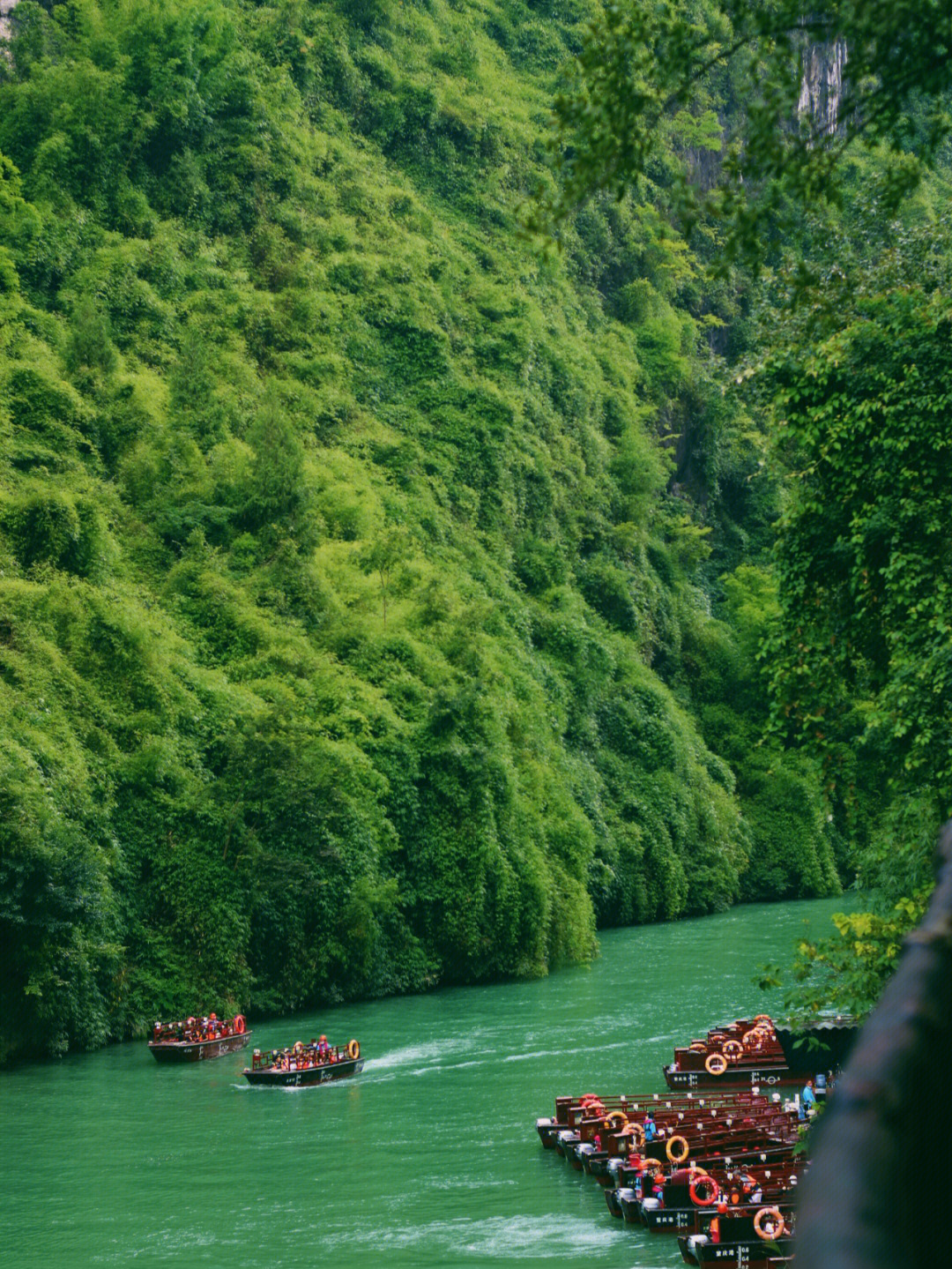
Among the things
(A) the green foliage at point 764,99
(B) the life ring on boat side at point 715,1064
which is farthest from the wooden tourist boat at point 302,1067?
(A) the green foliage at point 764,99

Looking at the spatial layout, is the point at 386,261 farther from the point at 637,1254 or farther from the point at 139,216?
the point at 637,1254

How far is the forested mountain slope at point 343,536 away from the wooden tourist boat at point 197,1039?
1289mm

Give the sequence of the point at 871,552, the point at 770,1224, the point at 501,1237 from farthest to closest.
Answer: the point at 871,552 < the point at 501,1237 < the point at 770,1224

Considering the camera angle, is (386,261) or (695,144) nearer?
(386,261)

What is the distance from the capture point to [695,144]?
70375 mm

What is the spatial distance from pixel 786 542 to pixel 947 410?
2.12 m

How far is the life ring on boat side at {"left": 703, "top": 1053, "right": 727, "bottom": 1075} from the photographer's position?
67.6 ft

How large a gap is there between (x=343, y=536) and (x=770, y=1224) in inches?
1158

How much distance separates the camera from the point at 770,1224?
13203 mm

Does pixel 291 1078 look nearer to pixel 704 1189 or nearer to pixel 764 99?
pixel 704 1189

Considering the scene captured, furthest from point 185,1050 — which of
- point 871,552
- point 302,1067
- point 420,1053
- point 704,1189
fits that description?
point 871,552

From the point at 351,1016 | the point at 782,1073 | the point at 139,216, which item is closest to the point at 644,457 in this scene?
the point at 139,216

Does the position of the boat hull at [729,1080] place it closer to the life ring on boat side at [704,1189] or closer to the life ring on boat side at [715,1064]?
the life ring on boat side at [715,1064]

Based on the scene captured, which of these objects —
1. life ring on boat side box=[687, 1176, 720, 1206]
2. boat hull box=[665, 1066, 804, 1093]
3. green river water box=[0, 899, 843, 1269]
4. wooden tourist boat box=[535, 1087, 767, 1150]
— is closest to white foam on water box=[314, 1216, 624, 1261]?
green river water box=[0, 899, 843, 1269]
